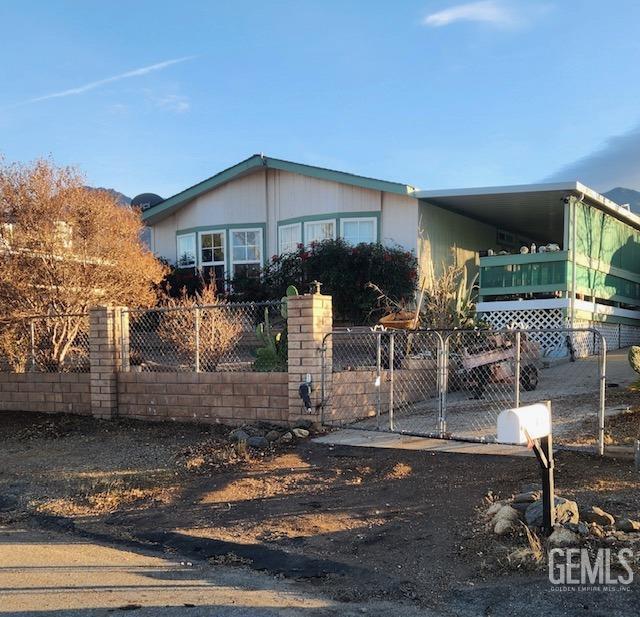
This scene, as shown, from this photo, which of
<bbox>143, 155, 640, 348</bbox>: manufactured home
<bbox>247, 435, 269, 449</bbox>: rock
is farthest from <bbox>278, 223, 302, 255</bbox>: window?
<bbox>247, 435, 269, 449</bbox>: rock

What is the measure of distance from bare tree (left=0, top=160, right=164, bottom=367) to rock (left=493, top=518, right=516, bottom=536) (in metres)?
7.89

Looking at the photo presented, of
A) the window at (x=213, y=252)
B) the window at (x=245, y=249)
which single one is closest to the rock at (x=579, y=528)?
the window at (x=245, y=249)

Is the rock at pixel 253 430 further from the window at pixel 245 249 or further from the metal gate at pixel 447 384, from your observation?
the window at pixel 245 249

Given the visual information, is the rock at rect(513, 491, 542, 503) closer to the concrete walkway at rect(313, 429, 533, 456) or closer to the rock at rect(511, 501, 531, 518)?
the rock at rect(511, 501, 531, 518)

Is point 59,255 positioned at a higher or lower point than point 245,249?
lower

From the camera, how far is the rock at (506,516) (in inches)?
184

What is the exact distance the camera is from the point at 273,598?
13.0ft

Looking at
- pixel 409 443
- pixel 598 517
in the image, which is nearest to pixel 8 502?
pixel 409 443

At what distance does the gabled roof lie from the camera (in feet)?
50.9

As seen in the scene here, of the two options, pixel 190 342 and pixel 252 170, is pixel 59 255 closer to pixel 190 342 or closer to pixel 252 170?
pixel 190 342

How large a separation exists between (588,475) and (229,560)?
3392mm

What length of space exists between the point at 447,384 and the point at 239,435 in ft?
13.5

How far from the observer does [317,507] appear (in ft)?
18.8

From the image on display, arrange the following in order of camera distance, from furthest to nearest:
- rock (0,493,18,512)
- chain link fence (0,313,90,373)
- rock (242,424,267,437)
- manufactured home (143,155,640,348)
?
manufactured home (143,155,640,348) → chain link fence (0,313,90,373) → rock (242,424,267,437) → rock (0,493,18,512)
